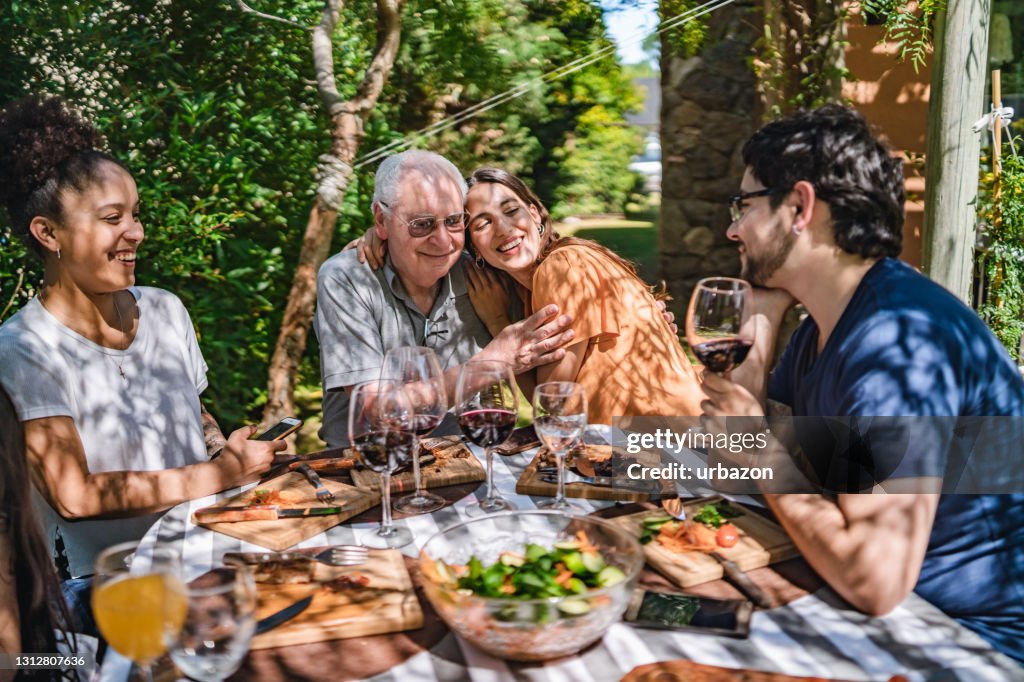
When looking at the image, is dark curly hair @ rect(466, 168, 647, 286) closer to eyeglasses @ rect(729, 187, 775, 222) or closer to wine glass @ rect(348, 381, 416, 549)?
eyeglasses @ rect(729, 187, 775, 222)

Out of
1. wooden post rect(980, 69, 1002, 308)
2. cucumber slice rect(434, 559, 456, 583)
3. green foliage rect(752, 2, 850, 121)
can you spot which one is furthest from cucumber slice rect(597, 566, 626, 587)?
green foliage rect(752, 2, 850, 121)

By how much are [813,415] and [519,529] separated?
2.51 ft

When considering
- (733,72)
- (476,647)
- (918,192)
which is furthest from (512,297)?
(733,72)

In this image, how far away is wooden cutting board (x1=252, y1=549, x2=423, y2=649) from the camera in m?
1.36

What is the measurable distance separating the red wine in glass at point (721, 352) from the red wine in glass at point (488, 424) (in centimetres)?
41

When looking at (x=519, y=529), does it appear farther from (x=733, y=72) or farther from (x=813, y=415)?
(x=733, y=72)

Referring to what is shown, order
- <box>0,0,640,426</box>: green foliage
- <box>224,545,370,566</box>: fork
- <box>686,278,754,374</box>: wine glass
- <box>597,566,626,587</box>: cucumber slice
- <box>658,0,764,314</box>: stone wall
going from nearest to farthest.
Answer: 1. <box>597,566,626,587</box>: cucumber slice
2. <box>224,545,370,566</box>: fork
3. <box>686,278,754,374</box>: wine glass
4. <box>0,0,640,426</box>: green foliage
5. <box>658,0,764,314</box>: stone wall

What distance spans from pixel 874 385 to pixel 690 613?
55 centimetres

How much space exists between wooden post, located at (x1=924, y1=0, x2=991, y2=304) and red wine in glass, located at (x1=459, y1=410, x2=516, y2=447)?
2136 mm

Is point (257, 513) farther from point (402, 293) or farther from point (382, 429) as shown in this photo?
point (402, 293)

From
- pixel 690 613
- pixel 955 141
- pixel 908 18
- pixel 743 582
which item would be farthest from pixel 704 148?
pixel 690 613

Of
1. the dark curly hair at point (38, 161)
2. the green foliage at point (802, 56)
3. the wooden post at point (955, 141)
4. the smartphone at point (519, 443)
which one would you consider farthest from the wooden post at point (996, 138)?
the dark curly hair at point (38, 161)

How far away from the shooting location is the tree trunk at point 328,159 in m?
3.98

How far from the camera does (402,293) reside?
9.61ft
